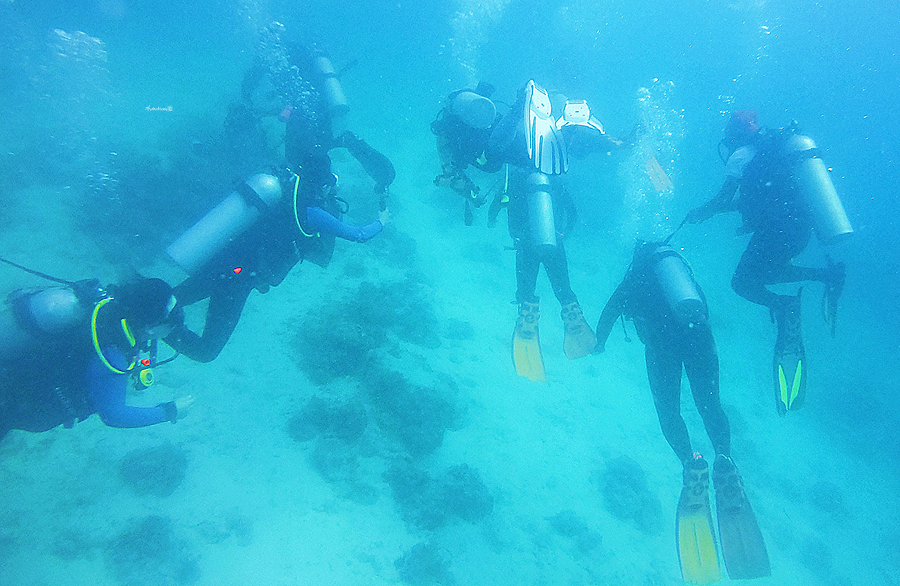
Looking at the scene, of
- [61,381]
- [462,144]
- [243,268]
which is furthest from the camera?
[462,144]

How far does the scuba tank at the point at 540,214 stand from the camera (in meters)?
5.20

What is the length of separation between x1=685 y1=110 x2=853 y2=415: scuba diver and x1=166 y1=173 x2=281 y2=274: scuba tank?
6407 millimetres

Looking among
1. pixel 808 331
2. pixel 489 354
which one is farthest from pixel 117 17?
pixel 808 331

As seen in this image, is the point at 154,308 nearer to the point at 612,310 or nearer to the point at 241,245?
the point at 241,245

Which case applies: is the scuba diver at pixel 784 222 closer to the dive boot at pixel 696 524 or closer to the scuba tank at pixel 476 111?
the dive boot at pixel 696 524

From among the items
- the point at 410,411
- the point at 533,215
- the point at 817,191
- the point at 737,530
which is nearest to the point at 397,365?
the point at 410,411

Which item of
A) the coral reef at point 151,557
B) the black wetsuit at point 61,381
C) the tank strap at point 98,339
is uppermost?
the tank strap at point 98,339

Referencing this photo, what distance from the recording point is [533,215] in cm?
528

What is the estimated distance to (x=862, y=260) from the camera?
32.8 meters

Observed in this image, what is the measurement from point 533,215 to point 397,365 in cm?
419

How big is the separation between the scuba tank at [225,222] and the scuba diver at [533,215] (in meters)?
3.04

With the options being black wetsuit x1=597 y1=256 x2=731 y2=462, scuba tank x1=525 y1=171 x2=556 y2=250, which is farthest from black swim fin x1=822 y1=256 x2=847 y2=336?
scuba tank x1=525 y1=171 x2=556 y2=250

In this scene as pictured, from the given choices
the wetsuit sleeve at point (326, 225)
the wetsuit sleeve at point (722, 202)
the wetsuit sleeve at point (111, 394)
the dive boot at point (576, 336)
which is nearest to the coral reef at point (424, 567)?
the dive boot at point (576, 336)

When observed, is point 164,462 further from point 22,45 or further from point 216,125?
point 22,45
